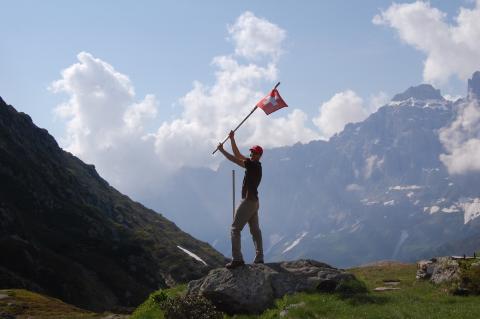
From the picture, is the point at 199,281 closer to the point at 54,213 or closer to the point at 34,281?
the point at 34,281

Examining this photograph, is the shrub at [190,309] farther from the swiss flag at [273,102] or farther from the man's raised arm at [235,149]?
the swiss flag at [273,102]

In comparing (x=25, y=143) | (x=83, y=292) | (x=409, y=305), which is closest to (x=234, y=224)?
(x=409, y=305)

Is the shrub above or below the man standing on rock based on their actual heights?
below

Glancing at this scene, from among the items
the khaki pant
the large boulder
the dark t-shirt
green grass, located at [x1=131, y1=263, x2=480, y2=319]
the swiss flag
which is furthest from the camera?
the swiss flag

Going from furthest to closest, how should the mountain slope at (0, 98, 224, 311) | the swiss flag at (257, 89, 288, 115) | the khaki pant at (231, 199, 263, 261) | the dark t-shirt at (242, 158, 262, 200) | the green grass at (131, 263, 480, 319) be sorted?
Answer: the mountain slope at (0, 98, 224, 311), the swiss flag at (257, 89, 288, 115), the khaki pant at (231, 199, 263, 261), the dark t-shirt at (242, 158, 262, 200), the green grass at (131, 263, 480, 319)

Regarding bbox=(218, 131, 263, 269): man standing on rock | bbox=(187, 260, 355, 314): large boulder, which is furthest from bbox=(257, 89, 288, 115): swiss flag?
bbox=(187, 260, 355, 314): large boulder

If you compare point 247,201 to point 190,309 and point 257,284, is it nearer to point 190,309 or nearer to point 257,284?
point 257,284

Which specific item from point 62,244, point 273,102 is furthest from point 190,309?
point 62,244

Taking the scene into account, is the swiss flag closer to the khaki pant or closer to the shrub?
the khaki pant

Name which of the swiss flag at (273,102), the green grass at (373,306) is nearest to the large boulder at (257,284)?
the green grass at (373,306)

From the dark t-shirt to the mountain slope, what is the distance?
79.6 m

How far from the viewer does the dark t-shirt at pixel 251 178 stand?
2317 cm

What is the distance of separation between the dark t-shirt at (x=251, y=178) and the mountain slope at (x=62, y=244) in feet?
261

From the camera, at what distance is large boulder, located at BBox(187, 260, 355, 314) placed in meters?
21.8
